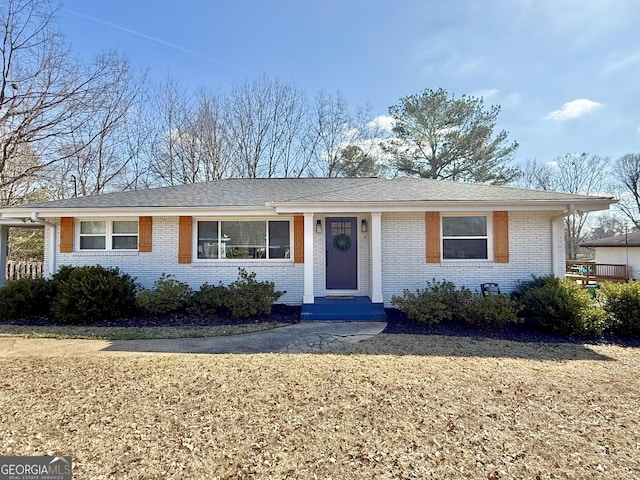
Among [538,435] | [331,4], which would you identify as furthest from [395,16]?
[538,435]

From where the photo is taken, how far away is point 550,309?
671 centimetres

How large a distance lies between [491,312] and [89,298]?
8785mm

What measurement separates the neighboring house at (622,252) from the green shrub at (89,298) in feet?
81.6

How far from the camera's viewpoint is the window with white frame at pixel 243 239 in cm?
955

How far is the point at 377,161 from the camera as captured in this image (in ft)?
74.5

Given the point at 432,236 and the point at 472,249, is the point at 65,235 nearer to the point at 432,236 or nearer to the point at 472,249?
the point at 432,236

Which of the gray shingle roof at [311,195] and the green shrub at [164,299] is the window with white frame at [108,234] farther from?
the green shrub at [164,299]

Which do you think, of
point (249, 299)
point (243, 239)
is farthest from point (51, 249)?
point (249, 299)

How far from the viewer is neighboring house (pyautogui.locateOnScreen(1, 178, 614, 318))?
28.6 ft

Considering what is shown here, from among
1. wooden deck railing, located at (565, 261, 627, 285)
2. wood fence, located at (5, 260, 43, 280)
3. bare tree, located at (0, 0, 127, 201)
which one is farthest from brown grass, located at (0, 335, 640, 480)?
wooden deck railing, located at (565, 261, 627, 285)

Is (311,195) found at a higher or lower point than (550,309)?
higher

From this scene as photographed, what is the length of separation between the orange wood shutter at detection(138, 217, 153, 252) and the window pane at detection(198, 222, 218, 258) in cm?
134

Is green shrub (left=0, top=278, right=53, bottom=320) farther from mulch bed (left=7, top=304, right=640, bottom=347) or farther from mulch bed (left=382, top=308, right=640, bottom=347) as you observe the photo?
mulch bed (left=382, top=308, right=640, bottom=347)

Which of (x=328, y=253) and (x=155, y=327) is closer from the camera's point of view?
(x=155, y=327)
